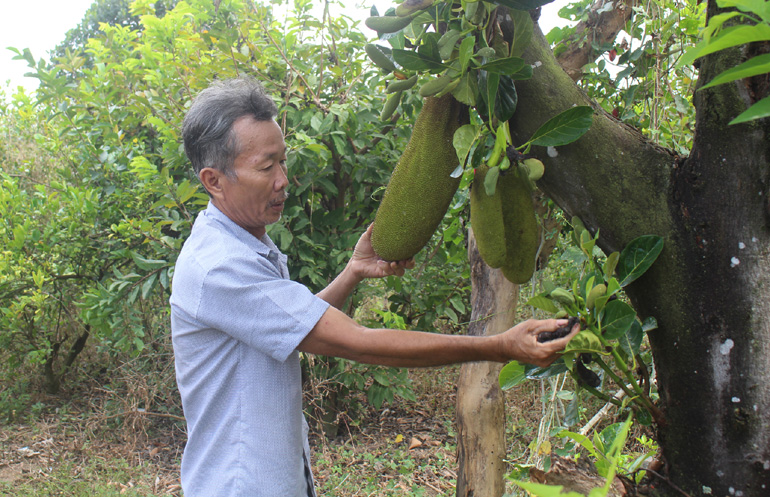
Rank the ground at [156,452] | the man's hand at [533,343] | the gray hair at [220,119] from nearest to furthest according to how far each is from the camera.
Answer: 1. the man's hand at [533,343]
2. the gray hair at [220,119]
3. the ground at [156,452]

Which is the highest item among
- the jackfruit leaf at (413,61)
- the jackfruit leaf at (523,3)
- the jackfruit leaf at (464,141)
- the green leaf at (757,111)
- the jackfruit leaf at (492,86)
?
the jackfruit leaf at (523,3)

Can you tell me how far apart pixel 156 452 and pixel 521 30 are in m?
3.37

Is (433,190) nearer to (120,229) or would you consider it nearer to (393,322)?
(393,322)

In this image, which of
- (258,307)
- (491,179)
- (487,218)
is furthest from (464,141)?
(258,307)

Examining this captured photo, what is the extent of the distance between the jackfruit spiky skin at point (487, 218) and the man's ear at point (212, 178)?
2.05 feet

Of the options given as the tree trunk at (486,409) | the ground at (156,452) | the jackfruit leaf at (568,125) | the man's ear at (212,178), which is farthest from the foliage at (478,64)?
the ground at (156,452)

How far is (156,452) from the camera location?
3477 millimetres

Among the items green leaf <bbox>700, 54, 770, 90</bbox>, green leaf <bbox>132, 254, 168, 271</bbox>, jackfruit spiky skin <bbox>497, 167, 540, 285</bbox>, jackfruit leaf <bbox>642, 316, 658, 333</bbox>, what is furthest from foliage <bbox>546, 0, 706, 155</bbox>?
green leaf <bbox>132, 254, 168, 271</bbox>

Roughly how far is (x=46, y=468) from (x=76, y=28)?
12.3 meters

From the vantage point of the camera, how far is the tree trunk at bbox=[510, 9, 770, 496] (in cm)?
82

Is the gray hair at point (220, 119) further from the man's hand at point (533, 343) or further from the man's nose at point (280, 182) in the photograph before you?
the man's hand at point (533, 343)

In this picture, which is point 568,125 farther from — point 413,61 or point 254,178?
point 254,178

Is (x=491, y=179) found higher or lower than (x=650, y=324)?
higher

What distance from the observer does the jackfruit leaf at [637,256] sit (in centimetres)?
88
